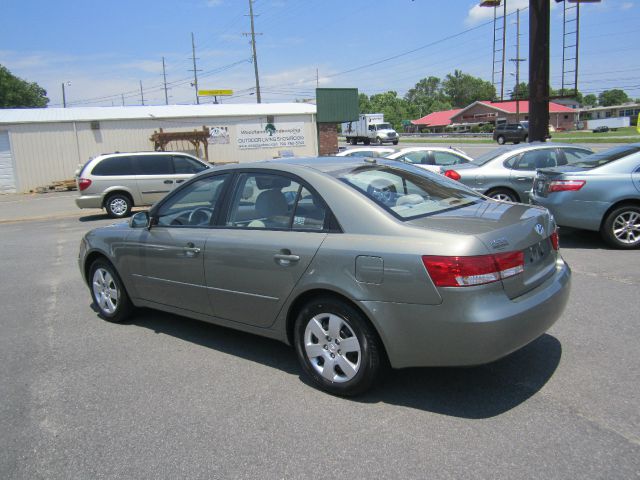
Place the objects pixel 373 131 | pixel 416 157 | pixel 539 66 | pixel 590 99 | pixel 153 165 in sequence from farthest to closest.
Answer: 1. pixel 590 99
2. pixel 373 131
3. pixel 153 165
4. pixel 539 66
5. pixel 416 157

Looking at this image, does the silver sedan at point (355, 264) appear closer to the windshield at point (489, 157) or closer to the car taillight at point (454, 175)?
the car taillight at point (454, 175)

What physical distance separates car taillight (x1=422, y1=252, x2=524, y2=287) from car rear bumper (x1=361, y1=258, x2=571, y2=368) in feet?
0.21

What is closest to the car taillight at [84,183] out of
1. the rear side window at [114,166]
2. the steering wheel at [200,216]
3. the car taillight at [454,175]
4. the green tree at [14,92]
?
the rear side window at [114,166]

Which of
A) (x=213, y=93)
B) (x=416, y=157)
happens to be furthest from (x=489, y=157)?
(x=213, y=93)

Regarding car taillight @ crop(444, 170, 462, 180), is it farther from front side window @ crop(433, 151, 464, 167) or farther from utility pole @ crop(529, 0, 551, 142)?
utility pole @ crop(529, 0, 551, 142)

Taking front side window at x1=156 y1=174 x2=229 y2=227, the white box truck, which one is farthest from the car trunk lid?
the white box truck

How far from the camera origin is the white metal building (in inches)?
1008

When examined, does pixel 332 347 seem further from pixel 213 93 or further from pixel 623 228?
pixel 213 93

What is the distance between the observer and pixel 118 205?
15023mm

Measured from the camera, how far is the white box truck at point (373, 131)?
2217 inches

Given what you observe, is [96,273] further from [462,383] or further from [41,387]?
[462,383]

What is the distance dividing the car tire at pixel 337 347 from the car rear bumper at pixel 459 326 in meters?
0.12

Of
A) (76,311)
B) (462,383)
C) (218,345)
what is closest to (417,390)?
(462,383)

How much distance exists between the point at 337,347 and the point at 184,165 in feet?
41.6
